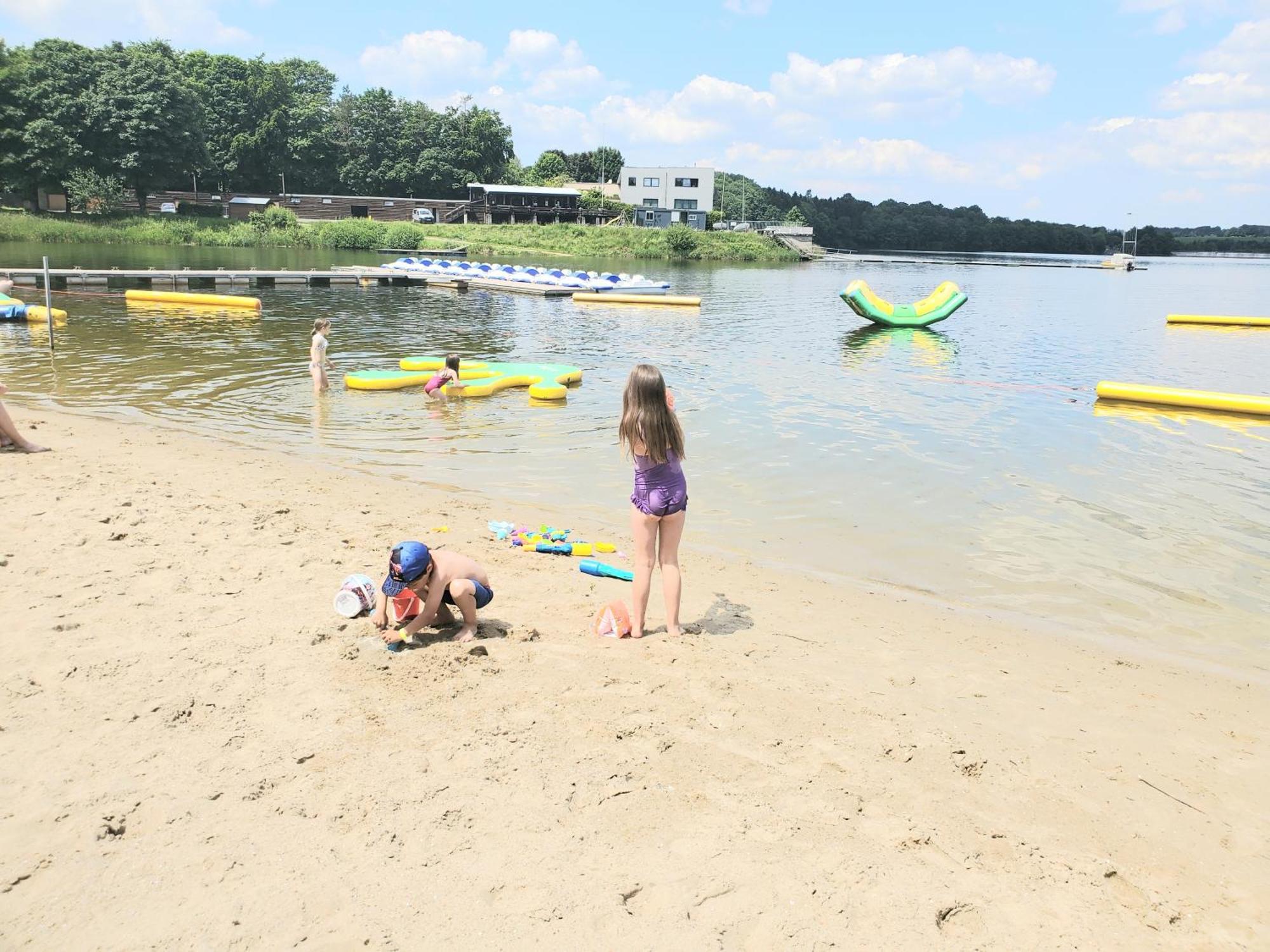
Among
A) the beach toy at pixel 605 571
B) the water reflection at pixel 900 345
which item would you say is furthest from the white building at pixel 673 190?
the beach toy at pixel 605 571

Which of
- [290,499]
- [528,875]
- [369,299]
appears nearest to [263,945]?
[528,875]

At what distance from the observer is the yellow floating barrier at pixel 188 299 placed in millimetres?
25609

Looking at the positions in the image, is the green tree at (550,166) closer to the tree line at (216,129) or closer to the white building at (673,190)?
the tree line at (216,129)

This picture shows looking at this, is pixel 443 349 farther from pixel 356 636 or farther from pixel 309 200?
pixel 309 200

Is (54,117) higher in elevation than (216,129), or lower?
lower

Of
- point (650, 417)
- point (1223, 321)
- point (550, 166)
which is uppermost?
point (550, 166)

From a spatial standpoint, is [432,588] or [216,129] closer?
[432,588]

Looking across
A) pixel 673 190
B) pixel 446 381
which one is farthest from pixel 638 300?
pixel 673 190

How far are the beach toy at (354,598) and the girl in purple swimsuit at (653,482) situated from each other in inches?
65.7

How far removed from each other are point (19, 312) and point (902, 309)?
84.3 feet

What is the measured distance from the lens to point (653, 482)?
5.25 m

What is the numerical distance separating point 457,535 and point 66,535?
2.88 metres

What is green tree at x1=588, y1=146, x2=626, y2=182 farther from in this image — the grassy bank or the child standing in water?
the child standing in water

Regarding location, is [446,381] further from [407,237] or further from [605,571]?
[407,237]
